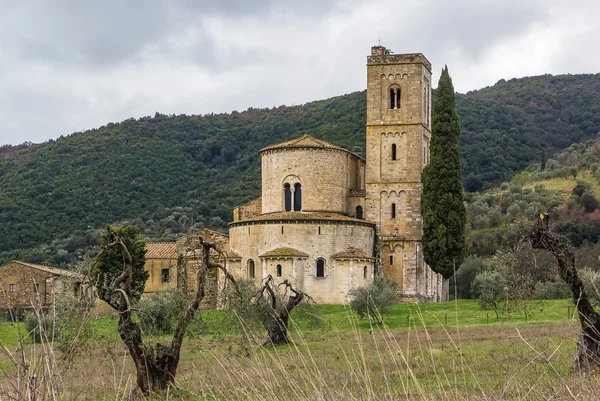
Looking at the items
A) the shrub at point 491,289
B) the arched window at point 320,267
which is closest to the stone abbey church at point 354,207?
the arched window at point 320,267

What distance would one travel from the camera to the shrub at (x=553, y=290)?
1387 inches

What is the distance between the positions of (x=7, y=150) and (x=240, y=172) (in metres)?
31.8

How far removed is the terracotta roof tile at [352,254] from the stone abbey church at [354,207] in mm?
44

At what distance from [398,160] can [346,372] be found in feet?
97.5

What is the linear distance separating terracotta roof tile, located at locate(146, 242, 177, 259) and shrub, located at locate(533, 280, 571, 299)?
19537 millimetres

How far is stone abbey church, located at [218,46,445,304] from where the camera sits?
3934 cm

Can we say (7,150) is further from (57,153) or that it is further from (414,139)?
(414,139)

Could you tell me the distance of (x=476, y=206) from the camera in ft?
213

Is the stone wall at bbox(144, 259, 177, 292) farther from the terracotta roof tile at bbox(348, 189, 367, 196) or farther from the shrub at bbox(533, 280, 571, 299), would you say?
the shrub at bbox(533, 280, 571, 299)

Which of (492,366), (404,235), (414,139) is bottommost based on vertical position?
(492,366)

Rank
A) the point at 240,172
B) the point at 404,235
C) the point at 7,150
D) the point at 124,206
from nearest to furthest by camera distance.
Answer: the point at 404,235, the point at 124,206, the point at 240,172, the point at 7,150

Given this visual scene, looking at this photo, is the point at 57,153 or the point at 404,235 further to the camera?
the point at 57,153

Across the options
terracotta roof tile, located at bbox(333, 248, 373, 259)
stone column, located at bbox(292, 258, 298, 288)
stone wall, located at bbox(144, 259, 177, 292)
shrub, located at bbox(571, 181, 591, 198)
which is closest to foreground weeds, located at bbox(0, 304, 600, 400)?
terracotta roof tile, located at bbox(333, 248, 373, 259)

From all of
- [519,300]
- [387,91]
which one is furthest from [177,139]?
[519,300]
